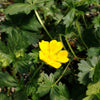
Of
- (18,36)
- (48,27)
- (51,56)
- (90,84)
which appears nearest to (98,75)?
(90,84)

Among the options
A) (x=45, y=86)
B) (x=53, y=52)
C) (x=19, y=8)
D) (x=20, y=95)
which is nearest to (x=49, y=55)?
(x=53, y=52)

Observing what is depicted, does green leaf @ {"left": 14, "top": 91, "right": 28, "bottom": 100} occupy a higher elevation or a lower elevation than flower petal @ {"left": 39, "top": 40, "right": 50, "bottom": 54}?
lower

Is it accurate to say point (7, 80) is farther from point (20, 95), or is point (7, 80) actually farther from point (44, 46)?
point (44, 46)

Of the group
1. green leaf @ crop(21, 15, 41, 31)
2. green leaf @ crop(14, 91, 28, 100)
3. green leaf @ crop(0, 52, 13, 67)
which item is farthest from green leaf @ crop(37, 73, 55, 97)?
green leaf @ crop(21, 15, 41, 31)

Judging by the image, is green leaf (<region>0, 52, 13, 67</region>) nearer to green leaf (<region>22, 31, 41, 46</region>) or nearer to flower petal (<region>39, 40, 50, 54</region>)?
flower petal (<region>39, 40, 50, 54</region>)

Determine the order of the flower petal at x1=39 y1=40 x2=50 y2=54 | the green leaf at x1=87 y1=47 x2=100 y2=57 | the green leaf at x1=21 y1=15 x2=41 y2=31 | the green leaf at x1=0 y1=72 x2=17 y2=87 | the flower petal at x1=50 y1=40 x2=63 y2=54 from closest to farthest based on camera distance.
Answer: the flower petal at x1=39 y1=40 x2=50 y2=54 < the flower petal at x1=50 y1=40 x2=63 y2=54 < the green leaf at x1=0 y1=72 x2=17 y2=87 < the green leaf at x1=87 y1=47 x2=100 y2=57 < the green leaf at x1=21 y1=15 x2=41 y2=31

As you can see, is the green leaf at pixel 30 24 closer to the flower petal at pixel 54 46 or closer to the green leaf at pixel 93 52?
the flower petal at pixel 54 46

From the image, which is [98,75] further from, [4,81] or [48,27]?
[48,27]

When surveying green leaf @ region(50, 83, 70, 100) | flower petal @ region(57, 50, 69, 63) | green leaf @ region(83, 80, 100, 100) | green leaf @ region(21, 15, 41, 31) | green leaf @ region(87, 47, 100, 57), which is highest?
green leaf @ region(21, 15, 41, 31)

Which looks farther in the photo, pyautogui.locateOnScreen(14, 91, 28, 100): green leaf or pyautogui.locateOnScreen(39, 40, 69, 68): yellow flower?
pyautogui.locateOnScreen(14, 91, 28, 100): green leaf
